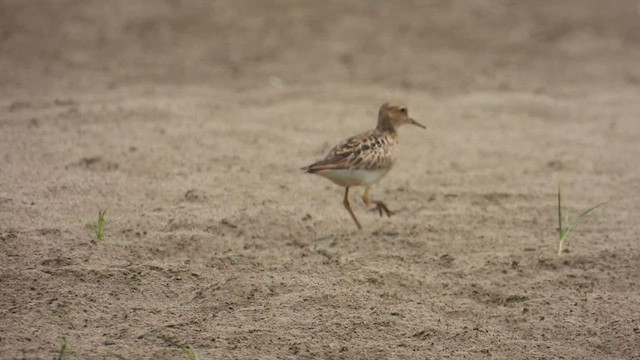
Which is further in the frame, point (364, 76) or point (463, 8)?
point (463, 8)

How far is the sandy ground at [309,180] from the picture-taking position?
475 centimetres

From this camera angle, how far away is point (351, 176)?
6.12 metres

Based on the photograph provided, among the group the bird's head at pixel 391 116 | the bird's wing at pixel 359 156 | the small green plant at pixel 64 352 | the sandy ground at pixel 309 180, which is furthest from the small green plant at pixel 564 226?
the small green plant at pixel 64 352

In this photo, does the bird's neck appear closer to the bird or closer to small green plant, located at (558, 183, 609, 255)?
the bird

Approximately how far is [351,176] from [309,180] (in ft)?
3.73

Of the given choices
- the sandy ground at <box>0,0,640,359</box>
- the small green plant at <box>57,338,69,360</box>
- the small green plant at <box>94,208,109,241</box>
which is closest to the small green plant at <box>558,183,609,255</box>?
the sandy ground at <box>0,0,640,359</box>

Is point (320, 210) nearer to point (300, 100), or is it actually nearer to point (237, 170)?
point (237, 170)

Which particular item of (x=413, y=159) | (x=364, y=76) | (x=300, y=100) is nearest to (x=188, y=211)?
(x=413, y=159)

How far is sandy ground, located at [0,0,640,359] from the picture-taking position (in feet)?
15.6

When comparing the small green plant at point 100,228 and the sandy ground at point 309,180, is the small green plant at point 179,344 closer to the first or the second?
the sandy ground at point 309,180

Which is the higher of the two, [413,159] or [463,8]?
[463,8]

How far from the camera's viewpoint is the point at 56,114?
8.29 metres

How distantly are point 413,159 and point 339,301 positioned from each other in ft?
10.2

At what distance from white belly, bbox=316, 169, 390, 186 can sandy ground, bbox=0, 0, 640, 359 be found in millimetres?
328
